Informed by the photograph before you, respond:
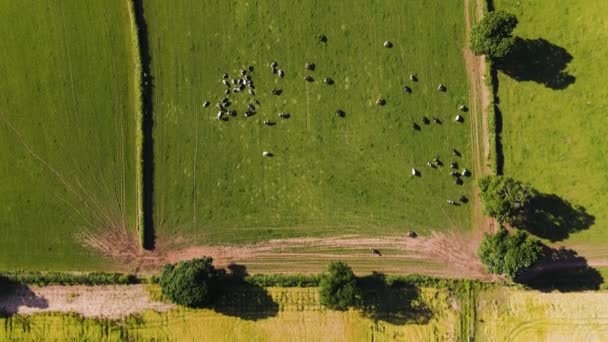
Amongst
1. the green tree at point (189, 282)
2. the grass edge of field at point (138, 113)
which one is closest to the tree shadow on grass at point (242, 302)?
the green tree at point (189, 282)

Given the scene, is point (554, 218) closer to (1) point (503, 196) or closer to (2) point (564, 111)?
(1) point (503, 196)

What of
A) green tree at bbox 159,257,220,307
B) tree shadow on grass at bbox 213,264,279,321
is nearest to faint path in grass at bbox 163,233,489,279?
tree shadow on grass at bbox 213,264,279,321

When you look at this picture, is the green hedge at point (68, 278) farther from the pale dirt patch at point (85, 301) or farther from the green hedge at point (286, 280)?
the green hedge at point (286, 280)

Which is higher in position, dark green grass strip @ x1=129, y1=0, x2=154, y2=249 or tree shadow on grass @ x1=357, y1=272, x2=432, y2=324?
dark green grass strip @ x1=129, y1=0, x2=154, y2=249

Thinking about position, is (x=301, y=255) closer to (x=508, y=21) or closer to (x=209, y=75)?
(x=209, y=75)

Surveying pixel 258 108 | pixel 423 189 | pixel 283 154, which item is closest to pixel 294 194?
pixel 283 154

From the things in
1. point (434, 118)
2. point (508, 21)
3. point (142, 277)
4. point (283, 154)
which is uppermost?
point (508, 21)

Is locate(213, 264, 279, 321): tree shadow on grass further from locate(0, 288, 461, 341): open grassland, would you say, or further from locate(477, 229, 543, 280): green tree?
locate(477, 229, 543, 280): green tree
